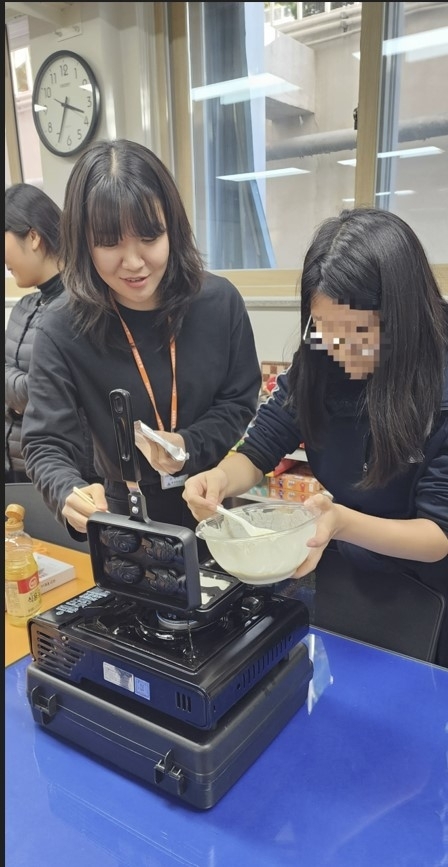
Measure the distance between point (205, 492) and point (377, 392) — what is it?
361 millimetres

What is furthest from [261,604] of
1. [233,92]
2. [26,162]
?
[26,162]

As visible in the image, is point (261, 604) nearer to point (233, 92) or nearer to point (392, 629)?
point (392, 629)

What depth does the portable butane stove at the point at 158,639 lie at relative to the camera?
730 mm

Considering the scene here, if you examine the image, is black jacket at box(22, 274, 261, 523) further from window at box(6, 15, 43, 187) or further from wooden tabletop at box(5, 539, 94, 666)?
window at box(6, 15, 43, 187)

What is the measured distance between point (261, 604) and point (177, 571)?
227 millimetres

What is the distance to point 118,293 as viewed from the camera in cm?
128

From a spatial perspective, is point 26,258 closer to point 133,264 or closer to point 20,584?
point 133,264

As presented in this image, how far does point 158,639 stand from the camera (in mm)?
816

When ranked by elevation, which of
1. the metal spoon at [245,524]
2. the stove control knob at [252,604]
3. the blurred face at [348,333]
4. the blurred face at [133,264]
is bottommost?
the stove control knob at [252,604]

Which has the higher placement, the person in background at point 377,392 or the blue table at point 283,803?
the person in background at point 377,392

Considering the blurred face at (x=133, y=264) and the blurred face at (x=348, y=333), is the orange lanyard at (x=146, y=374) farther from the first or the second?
the blurred face at (x=348, y=333)

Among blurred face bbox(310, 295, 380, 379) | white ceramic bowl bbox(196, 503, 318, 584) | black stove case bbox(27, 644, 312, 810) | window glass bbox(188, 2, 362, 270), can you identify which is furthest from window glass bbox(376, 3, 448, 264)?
black stove case bbox(27, 644, 312, 810)

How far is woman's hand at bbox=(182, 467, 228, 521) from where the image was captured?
1.06m

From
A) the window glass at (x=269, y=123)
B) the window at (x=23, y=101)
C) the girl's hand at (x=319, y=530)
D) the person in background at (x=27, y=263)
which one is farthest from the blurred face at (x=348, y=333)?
the window at (x=23, y=101)
